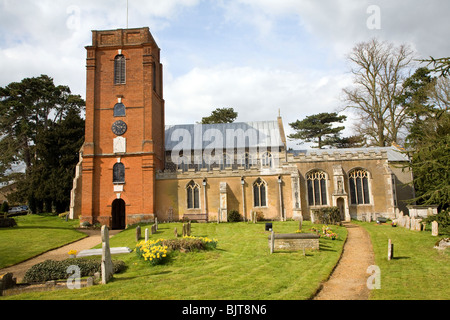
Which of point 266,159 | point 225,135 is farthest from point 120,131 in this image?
point 266,159

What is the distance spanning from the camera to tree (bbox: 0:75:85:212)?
136 ft

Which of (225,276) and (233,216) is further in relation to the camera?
(233,216)

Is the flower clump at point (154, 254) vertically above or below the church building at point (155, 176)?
below

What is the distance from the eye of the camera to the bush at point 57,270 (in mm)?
15086

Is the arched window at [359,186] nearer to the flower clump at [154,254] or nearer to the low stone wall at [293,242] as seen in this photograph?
the low stone wall at [293,242]

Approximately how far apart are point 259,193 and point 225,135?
10.4 m

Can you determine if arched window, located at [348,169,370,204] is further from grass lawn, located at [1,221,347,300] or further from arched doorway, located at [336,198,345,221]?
grass lawn, located at [1,221,347,300]

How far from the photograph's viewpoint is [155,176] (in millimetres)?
33750

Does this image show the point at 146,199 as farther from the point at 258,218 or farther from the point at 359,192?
the point at 359,192

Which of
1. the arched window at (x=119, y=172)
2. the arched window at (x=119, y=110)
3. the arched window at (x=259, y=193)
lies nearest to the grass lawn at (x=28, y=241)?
the arched window at (x=119, y=172)

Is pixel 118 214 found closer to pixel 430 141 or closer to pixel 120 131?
pixel 120 131

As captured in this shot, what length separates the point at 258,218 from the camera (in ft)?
106
